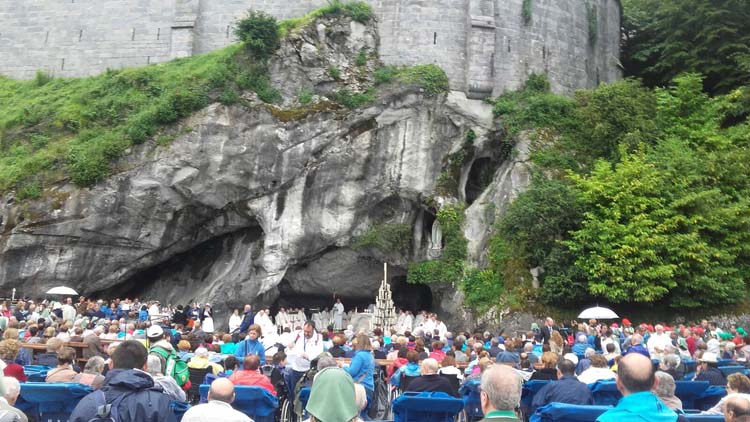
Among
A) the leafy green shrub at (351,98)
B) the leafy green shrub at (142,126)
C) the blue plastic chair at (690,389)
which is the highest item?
the leafy green shrub at (351,98)

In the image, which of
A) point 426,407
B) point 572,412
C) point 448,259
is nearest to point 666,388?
point 572,412

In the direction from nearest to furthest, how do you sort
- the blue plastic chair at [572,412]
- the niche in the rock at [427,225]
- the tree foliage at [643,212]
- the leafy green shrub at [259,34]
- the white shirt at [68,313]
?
the blue plastic chair at [572,412] → the white shirt at [68,313] → the tree foliage at [643,212] → the leafy green shrub at [259,34] → the niche in the rock at [427,225]

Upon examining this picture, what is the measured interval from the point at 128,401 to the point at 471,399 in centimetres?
580

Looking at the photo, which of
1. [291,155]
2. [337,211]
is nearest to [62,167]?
[291,155]

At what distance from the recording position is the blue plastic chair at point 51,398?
7508mm

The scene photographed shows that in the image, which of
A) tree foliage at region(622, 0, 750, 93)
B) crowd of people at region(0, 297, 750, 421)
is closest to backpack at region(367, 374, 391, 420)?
crowd of people at region(0, 297, 750, 421)

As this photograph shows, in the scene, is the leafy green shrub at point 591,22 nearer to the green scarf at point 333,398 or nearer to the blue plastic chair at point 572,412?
the blue plastic chair at point 572,412

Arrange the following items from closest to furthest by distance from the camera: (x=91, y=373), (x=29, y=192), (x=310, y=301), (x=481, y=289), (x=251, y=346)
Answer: (x=91, y=373) → (x=251, y=346) → (x=481, y=289) → (x=29, y=192) → (x=310, y=301)

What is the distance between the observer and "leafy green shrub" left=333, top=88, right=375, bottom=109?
30281 mm

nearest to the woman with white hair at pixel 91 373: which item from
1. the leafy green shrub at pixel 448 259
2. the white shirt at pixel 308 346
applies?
the white shirt at pixel 308 346

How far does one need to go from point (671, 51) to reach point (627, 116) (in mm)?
8468

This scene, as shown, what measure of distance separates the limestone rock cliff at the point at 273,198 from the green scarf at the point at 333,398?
22075mm

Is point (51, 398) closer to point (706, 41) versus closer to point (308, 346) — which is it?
point (308, 346)

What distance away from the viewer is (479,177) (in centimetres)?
3288
